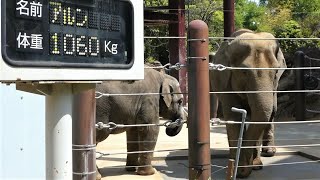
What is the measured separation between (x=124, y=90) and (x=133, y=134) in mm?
614

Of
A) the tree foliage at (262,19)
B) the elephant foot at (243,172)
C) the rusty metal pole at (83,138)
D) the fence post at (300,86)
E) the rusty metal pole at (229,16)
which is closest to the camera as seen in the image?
the rusty metal pole at (83,138)

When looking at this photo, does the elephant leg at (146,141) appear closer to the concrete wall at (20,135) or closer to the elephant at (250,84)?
the elephant at (250,84)

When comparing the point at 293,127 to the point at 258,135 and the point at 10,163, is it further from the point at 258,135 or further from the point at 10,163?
the point at 10,163

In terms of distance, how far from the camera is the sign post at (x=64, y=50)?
5.33 ft

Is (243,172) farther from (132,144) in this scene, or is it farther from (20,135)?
(20,135)

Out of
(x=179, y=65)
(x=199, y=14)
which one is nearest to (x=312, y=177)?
(x=179, y=65)

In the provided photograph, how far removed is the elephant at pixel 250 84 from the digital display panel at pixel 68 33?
138 inches

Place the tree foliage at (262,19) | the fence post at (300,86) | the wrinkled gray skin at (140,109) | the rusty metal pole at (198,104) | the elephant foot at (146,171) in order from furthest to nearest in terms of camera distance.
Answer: the tree foliage at (262,19) < the fence post at (300,86) < the elephant foot at (146,171) < the wrinkled gray skin at (140,109) < the rusty metal pole at (198,104)

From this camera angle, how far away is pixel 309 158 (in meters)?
6.48

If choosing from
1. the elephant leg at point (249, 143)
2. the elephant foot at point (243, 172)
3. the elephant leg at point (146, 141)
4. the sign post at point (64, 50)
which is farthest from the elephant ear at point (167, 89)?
the sign post at point (64, 50)

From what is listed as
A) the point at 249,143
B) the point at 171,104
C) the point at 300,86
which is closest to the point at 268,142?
the point at 171,104

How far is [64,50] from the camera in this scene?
1.73m

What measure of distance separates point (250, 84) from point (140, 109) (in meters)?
1.10

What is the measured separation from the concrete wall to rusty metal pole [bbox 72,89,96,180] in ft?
0.66
